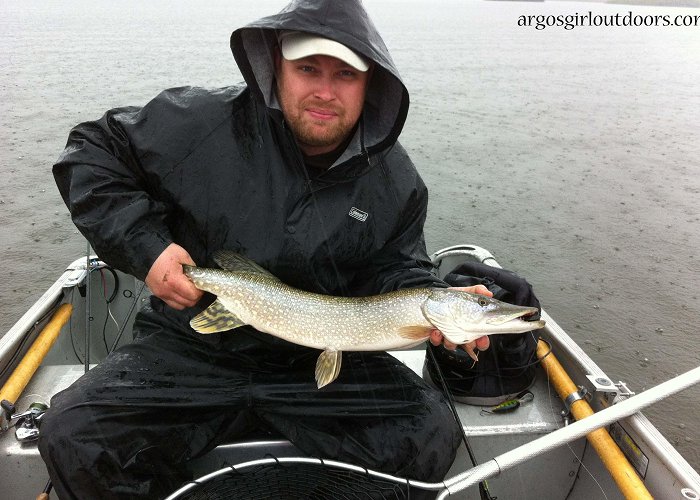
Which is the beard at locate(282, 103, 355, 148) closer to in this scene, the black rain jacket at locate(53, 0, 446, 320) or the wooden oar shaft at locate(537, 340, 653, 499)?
the black rain jacket at locate(53, 0, 446, 320)

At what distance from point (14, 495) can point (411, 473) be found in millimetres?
1749

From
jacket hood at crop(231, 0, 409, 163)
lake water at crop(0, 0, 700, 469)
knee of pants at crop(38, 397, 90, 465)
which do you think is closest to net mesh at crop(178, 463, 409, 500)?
knee of pants at crop(38, 397, 90, 465)

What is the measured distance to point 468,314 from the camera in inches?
87.8

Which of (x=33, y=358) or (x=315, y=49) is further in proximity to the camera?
(x=33, y=358)

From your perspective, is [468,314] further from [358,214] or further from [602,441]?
[602,441]

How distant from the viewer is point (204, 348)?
2383 millimetres

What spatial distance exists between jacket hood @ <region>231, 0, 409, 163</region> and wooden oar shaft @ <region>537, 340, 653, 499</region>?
1.49 metres

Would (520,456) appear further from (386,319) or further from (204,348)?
(204,348)

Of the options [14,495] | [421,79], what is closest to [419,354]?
[14,495]

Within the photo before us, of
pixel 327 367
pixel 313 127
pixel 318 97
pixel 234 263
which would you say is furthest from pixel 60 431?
pixel 318 97

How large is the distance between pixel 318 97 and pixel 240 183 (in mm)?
532

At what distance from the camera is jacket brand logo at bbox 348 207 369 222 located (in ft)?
8.13

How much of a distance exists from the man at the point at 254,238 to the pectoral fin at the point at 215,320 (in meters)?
0.08

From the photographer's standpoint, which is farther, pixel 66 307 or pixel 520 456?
pixel 66 307
